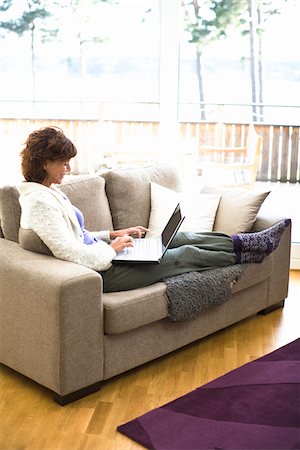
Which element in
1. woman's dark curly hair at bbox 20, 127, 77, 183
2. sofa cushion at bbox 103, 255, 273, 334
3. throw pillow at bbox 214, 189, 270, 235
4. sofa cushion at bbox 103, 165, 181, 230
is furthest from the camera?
throw pillow at bbox 214, 189, 270, 235

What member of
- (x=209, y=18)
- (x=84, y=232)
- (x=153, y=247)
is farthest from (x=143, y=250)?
(x=209, y=18)

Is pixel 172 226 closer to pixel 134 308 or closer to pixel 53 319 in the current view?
pixel 134 308

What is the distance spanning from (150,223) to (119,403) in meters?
1.26

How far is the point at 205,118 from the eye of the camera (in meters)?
5.49

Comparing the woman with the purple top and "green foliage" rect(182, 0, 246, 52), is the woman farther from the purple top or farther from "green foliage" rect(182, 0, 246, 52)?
"green foliage" rect(182, 0, 246, 52)

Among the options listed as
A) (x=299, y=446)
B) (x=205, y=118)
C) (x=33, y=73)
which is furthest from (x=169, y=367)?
(x=33, y=73)

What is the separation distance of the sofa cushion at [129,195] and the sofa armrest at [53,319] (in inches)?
32.3

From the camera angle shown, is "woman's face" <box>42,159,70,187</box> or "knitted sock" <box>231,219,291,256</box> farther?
"knitted sock" <box>231,219,291,256</box>

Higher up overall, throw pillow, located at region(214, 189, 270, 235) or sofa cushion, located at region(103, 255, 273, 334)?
throw pillow, located at region(214, 189, 270, 235)

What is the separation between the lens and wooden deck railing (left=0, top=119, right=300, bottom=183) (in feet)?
18.0

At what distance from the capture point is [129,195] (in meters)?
4.34

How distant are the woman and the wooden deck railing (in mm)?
1560

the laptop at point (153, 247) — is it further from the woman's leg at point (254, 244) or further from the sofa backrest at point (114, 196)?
the woman's leg at point (254, 244)

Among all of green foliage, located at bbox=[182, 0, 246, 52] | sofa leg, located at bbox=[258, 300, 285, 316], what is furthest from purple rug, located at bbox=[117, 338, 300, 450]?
green foliage, located at bbox=[182, 0, 246, 52]
